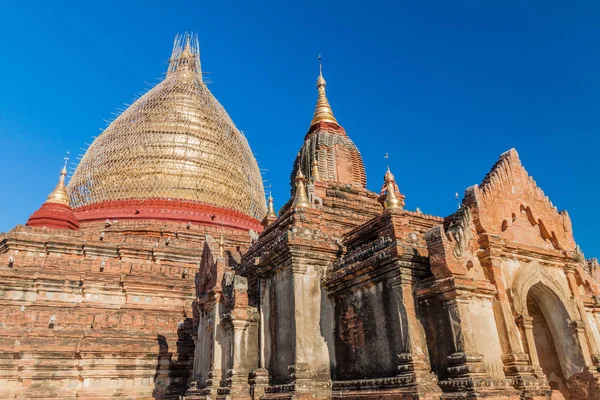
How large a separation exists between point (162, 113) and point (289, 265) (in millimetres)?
25984

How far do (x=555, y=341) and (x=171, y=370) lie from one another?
41.2 feet

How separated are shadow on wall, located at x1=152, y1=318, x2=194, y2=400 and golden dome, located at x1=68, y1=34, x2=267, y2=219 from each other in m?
14.2

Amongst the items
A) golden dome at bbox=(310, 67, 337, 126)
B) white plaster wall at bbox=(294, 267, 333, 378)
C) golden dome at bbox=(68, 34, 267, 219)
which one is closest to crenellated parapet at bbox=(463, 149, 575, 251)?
white plaster wall at bbox=(294, 267, 333, 378)

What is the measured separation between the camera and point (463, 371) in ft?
28.8

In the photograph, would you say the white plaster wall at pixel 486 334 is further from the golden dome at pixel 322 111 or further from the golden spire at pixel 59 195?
the golden spire at pixel 59 195

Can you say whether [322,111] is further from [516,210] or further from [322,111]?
[516,210]

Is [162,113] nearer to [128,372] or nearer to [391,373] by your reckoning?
[128,372]

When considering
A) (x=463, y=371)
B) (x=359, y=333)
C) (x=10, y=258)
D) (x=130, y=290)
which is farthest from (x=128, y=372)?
(x=463, y=371)

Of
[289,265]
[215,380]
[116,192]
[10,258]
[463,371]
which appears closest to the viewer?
[463,371]

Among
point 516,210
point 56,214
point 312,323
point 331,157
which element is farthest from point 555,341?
point 56,214

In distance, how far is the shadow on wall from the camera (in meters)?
17.1

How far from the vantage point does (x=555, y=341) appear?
1203 cm

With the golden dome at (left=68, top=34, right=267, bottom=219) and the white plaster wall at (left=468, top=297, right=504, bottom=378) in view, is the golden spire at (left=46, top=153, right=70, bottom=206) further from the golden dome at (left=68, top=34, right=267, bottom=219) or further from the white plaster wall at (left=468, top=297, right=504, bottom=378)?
the white plaster wall at (left=468, top=297, right=504, bottom=378)

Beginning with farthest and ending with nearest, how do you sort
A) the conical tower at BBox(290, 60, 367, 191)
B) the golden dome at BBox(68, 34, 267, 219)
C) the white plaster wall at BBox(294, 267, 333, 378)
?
the golden dome at BBox(68, 34, 267, 219), the conical tower at BBox(290, 60, 367, 191), the white plaster wall at BBox(294, 267, 333, 378)
